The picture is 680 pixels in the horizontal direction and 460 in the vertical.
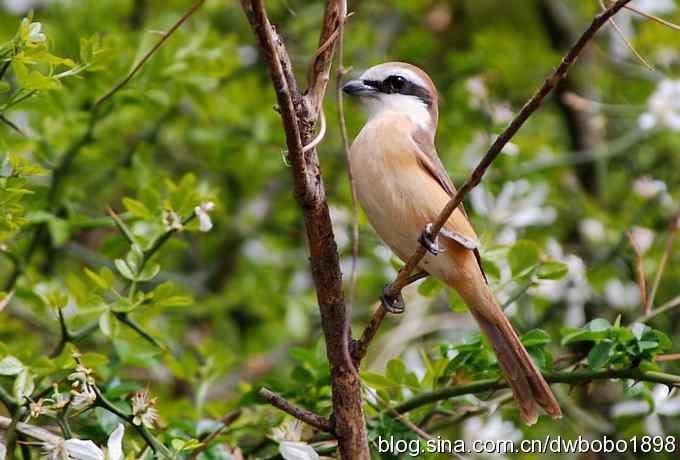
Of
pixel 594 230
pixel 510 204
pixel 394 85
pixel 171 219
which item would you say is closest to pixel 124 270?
pixel 171 219

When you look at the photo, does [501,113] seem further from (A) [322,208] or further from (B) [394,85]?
(A) [322,208]

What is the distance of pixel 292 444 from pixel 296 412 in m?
0.29

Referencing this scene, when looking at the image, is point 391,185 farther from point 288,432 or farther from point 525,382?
point 288,432

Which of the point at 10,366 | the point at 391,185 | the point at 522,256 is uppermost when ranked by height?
the point at 391,185

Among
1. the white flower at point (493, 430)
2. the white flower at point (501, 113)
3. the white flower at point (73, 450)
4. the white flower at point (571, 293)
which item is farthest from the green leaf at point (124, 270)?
the white flower at point (571, 293)

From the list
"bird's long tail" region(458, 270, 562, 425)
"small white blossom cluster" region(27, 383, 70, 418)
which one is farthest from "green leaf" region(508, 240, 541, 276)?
"small white blossom cluster" region(27, 383, 70, 418)

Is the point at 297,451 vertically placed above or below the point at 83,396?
below

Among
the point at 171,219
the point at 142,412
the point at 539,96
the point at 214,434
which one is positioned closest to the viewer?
the point at 539,96

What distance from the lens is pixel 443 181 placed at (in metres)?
3.29

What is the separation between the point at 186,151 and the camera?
18.9 feet

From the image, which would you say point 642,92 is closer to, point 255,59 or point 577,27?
point 577,27

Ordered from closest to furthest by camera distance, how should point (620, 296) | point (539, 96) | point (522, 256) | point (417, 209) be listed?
point (539, 96) < point (417, 209) < point (522, 256) < point (620, 296)

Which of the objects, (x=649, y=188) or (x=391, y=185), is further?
(x=649, y=188)

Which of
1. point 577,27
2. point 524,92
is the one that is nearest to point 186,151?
point 524,92
